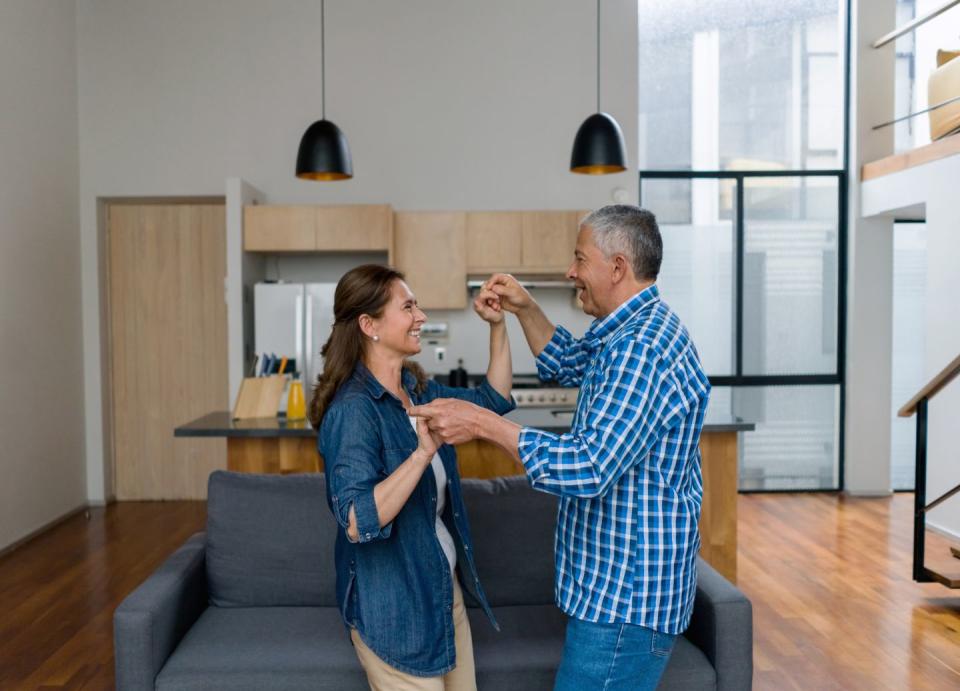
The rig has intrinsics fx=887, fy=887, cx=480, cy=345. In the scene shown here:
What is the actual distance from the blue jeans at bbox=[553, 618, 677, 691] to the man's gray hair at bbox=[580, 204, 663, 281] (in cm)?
70

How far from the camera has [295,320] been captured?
19.9 ft

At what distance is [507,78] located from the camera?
21.9 feet

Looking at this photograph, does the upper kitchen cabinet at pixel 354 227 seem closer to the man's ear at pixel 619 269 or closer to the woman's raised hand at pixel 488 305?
the woman's raised hand at pixel 488 305

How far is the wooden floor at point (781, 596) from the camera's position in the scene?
11.5 ft

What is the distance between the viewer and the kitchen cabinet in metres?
6.30

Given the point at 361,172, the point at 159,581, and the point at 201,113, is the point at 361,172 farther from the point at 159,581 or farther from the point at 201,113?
the point at 159,581

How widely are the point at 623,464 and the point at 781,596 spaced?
131 inches

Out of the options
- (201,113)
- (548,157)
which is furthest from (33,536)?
(548,157)

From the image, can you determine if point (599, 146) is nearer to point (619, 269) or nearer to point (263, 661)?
point (619, 269)

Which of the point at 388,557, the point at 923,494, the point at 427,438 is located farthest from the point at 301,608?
the point at 923,494

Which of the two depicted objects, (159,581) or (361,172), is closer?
(159,581)

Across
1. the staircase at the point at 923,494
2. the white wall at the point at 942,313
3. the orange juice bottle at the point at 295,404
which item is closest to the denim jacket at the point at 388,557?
the orange juice bottle at the point at 295,404

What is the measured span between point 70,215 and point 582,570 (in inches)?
227

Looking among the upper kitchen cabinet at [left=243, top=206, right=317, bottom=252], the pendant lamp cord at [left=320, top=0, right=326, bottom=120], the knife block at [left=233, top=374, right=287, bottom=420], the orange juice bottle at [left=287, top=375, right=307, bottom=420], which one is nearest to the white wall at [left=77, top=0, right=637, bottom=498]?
the pendant lamp cord at [left=320, top=0, right=326, bottom=120]
